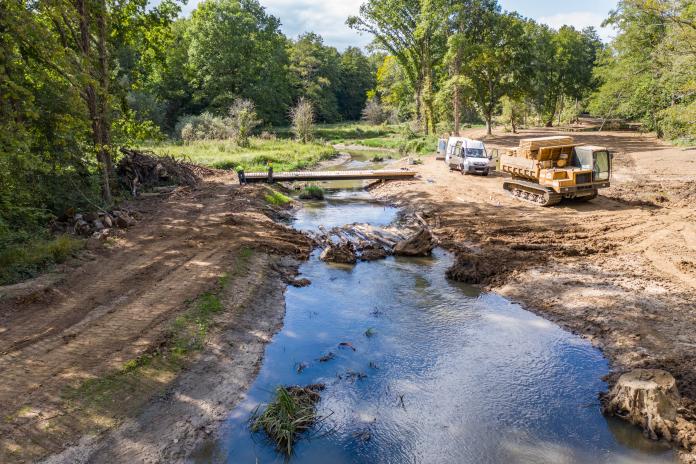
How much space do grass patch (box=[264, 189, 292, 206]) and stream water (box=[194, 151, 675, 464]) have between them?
34.9 feet

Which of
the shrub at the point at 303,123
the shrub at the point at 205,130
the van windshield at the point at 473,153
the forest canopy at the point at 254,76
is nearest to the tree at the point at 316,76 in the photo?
the forest canopy at the point at 254,76

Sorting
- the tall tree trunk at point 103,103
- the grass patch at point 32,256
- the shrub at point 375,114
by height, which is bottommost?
the grass patch at point 32,256

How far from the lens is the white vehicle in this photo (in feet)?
95.5

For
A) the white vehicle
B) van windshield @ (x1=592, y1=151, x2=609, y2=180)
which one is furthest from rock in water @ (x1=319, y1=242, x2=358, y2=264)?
the white vehicle

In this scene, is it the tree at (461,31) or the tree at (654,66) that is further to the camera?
the tree at (461,31)

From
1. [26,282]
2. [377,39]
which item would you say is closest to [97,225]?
[26,282]

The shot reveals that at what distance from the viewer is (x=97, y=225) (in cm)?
1608

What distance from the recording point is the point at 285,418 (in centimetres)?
765

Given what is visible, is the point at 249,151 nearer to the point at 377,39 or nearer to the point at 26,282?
the point at 377,39

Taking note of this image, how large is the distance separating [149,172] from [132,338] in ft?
55.1

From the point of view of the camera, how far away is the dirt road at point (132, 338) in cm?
712

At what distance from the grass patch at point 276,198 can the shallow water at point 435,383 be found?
10657mm

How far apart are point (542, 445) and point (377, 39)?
50.0 meters

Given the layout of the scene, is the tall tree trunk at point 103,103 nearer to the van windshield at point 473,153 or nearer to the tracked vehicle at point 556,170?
the tracked vehicle at point 556,170
